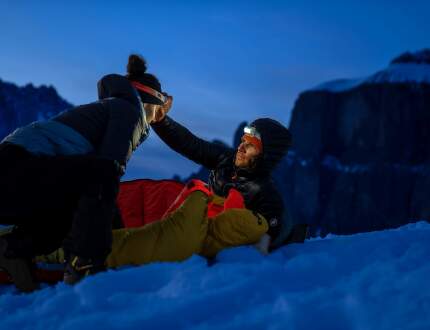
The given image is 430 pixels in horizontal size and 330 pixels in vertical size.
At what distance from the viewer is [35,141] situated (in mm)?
2730

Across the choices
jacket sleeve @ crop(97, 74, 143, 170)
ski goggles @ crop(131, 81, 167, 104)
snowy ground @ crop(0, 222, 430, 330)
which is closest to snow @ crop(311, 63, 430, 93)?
ski goggles @ crop(131, 81, 167, 104)

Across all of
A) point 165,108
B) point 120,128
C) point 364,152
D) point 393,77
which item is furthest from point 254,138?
point 393,77

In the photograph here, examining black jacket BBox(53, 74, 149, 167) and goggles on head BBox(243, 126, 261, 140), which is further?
goggles on head BBox(243, 126, 261, 140)

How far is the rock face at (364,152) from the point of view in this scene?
57.3m

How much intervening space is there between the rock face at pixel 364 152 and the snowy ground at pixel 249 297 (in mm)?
53943

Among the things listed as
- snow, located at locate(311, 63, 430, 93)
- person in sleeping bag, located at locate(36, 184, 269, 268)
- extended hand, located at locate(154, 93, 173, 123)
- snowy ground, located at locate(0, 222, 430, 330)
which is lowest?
snowy ground, located at locate(0, 222, 430, 330)

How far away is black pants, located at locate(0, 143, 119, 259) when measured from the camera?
2.58 meters

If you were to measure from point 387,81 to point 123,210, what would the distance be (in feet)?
206

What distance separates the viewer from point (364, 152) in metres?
61.5

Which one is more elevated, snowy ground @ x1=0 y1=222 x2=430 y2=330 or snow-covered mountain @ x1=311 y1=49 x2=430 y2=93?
snow-covered mountain @ x1=311 y1=49 x2=430 y2=93

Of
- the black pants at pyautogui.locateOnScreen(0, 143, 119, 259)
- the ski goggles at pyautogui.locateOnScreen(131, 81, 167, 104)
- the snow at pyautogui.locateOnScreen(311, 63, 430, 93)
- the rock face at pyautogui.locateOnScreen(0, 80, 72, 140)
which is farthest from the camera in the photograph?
the rock face at pyautogui.locateOnScreen(0, 80, 72, 140)

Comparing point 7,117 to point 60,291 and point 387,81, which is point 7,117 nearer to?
point 387,81

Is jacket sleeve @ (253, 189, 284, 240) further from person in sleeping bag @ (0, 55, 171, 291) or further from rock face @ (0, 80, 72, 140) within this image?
rock face @ (0, 80, 72, 140)

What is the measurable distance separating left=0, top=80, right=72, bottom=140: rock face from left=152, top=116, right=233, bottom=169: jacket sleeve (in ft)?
256
